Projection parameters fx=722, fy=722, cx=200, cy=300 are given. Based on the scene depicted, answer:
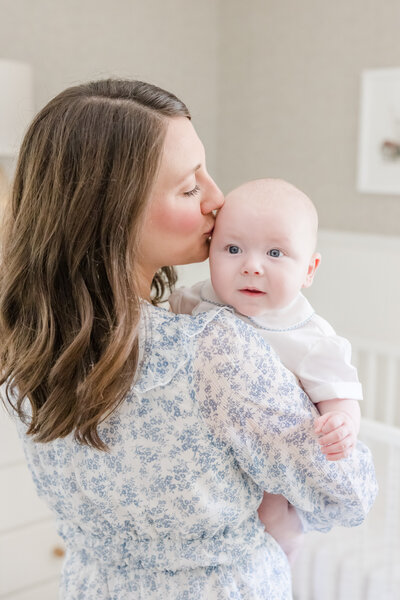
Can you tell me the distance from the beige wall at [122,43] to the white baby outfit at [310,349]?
6.32 ft

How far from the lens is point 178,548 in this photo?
36.2 inches

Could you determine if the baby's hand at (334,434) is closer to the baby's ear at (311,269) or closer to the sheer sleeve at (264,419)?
the sheer sleeve at (264,419)

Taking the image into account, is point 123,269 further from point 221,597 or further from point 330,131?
point 330,131

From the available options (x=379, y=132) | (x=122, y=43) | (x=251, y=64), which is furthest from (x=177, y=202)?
(x=251, y=64)

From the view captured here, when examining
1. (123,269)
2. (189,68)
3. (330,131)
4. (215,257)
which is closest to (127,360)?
(123,269)

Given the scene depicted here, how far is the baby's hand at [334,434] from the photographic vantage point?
2.60ft

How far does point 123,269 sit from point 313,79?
2.44 metres

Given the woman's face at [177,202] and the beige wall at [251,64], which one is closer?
the woman's face at [177,202]

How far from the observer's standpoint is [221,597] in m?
0.94

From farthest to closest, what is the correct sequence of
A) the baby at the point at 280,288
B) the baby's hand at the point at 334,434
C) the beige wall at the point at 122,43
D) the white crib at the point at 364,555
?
the beige wall at the point at 122,43 → the white crib at the point at 364,555 → the baby at the point at 280,288 → the baby's hand at the point at 334,434

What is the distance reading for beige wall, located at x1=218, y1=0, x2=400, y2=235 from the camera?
9.32 feet

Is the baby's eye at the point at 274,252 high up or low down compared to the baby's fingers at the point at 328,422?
up

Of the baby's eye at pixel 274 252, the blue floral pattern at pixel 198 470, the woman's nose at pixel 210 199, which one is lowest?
the blue floral pattern at pixel 198 470

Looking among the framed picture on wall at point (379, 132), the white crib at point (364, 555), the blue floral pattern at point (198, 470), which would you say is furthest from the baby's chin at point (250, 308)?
the framed picture on wall at point (379, 132)
